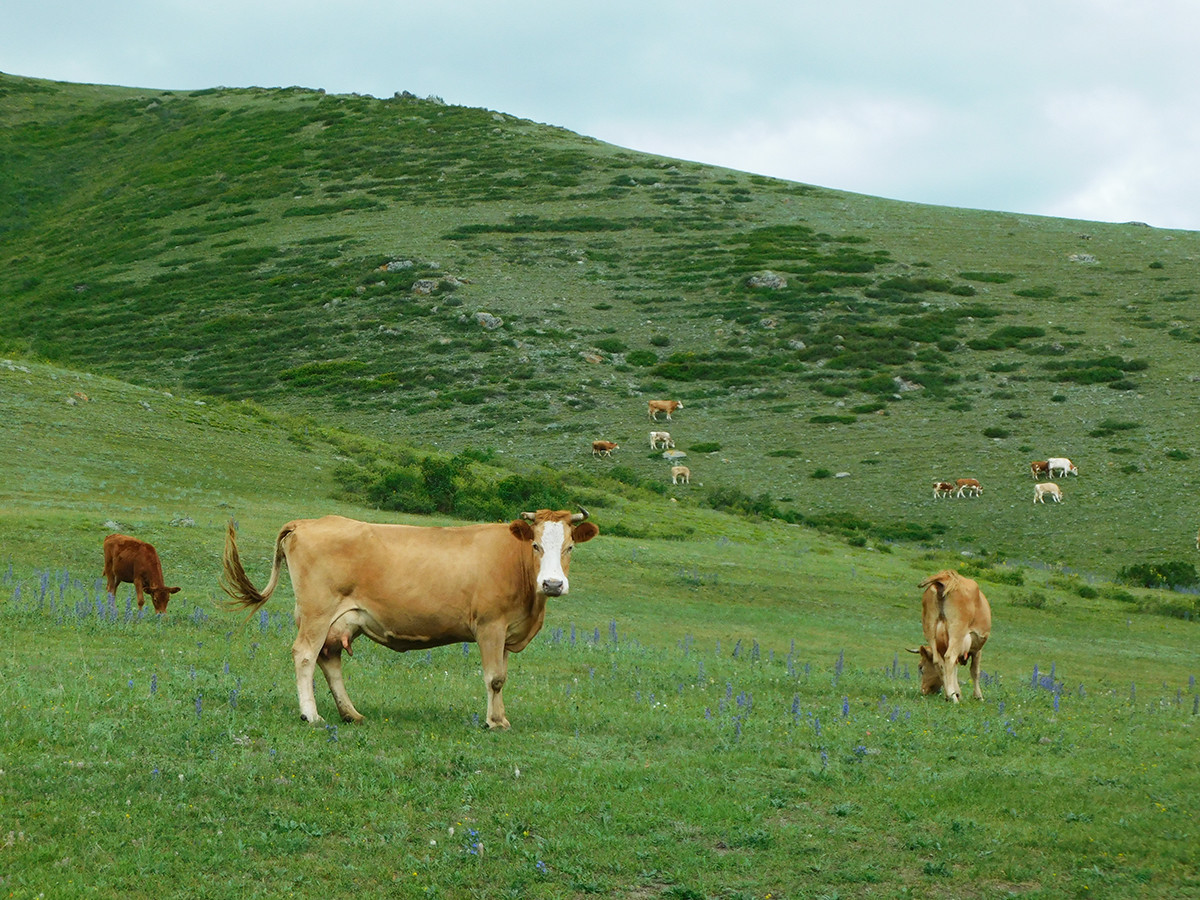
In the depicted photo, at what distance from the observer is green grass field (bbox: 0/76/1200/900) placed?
888 cm

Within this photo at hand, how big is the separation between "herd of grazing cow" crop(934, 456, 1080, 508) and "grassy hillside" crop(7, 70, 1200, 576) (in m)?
0.67

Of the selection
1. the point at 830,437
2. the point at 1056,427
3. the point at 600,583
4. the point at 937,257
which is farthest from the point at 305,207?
the point at 600,583

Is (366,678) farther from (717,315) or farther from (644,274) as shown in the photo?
(644,274)

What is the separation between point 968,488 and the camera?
4953 cm

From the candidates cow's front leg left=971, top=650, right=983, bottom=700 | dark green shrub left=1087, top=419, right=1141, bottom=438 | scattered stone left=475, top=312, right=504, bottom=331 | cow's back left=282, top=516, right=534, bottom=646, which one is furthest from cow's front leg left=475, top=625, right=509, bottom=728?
scattered stone left=475, top=312, right=504, bottom=331

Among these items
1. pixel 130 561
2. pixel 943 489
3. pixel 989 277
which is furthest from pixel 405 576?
pixel 989 277

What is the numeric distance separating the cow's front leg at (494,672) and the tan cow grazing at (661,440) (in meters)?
43.4

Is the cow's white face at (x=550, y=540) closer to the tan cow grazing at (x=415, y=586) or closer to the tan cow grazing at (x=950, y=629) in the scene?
the tan cow grazing at (x=415, y=586)

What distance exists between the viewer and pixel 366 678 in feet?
47.8

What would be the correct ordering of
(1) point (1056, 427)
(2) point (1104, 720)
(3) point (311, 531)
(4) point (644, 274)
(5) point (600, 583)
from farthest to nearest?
(4) point (644, 274) < (1) point (1056, 427) < (5) point (600, 583) < (2) point (1104, 720) < (3) point (311, 531)

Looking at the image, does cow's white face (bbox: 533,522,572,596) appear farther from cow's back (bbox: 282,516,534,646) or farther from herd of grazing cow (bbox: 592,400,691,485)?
herd of grazing cow (bbox: 592,400,691,485)

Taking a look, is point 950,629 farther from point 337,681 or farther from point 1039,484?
point 1039,484

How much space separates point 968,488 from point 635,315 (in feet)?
Answer: 97.4

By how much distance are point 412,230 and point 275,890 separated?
83.8 m
